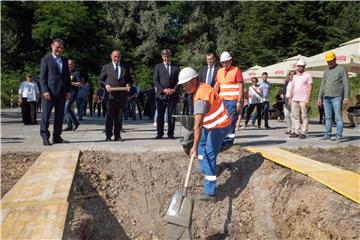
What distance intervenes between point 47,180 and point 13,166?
1.51 m

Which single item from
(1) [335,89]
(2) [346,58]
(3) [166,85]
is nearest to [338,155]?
(1) [335,89]

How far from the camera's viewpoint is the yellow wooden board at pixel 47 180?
5715mm

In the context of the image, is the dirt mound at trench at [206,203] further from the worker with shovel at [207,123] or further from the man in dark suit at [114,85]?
the man in dark suit at [114,85]

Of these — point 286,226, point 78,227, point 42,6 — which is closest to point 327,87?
point 286,226

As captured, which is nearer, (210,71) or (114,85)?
(210,71)

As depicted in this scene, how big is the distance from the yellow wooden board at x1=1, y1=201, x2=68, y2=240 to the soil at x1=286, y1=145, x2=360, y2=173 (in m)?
4.77

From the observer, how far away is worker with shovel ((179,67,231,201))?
6351 mm

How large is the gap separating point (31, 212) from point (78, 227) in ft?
2.12

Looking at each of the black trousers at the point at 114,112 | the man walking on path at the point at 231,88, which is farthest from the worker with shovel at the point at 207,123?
the black trousers at the point at 114,112

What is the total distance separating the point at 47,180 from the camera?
652 cm

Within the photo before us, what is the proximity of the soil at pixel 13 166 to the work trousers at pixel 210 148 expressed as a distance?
2711 millimetres

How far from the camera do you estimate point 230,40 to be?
46.3 metres

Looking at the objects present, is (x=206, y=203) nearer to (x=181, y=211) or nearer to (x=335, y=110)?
(x=181, y=211)

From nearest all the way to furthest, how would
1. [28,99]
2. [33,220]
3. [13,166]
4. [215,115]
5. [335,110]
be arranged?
[33,220] → [215,115] → [13,166] → [335,110] → [28,99]
